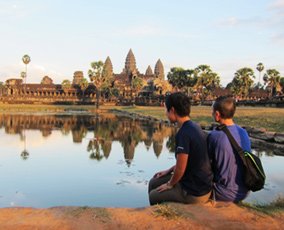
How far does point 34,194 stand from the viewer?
17.0 feet

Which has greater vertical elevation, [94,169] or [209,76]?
Answer: [209,76]

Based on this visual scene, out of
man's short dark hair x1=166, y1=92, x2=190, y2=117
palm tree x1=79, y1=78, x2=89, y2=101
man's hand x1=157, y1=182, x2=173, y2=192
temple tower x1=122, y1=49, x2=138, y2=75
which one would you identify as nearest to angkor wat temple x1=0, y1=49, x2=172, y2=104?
palm tree x1=79, y1=78, x2=89, y2=101

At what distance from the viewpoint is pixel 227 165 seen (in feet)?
12.3

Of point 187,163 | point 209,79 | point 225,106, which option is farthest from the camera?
point 209,79

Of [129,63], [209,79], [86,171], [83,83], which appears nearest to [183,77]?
[209,79]

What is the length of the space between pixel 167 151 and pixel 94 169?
3396 mm

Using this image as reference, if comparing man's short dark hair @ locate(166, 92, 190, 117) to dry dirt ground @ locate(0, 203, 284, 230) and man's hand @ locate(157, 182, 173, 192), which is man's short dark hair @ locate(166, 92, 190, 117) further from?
dry dirt ground @ locate(0, 203, 284, 230)

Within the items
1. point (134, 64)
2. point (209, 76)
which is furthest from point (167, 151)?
point (134, 64)

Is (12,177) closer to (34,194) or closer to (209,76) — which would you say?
(34,194)

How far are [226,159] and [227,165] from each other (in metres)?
0.08

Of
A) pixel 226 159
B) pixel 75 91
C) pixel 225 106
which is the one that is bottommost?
pixel 226 159

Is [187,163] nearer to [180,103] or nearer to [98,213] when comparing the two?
[180,103]

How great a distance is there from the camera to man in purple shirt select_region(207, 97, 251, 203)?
12.3 ft

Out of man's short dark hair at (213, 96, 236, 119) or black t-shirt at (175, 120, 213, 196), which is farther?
man's short dark hair at (213, 96, 236, 119)
